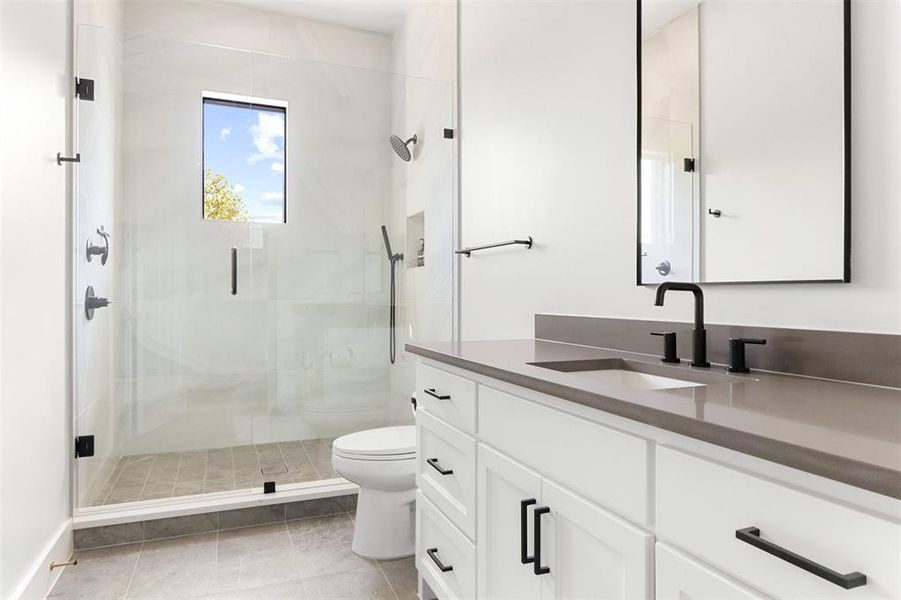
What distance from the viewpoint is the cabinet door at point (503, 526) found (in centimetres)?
117

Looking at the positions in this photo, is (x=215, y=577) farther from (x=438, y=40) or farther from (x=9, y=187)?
(x=438, y=40)

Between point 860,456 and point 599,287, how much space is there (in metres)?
1.29

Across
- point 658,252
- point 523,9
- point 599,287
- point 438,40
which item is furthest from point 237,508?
point 438,40

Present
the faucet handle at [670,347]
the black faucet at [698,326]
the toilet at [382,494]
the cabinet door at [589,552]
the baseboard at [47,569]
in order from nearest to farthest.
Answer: the cabinet door at [589,552] → the black faucet at [698,326] → the faucet handle at [670,347] → the baseboard at [47,569] → the toilet at [382,494]

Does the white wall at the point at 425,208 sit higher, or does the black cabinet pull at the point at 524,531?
the white wall at the point at 425,208

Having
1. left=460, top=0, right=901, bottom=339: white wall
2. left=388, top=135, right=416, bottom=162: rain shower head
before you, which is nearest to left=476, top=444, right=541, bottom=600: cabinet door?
left=460, top=0, right=901, bottom=339: white wall

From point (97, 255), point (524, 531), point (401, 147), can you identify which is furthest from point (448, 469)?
point (401, 147)

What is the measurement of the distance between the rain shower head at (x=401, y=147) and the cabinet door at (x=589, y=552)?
7.59 ft

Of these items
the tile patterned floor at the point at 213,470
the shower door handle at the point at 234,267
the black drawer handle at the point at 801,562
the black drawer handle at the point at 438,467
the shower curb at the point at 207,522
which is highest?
the shower door handle at the point at 234,267

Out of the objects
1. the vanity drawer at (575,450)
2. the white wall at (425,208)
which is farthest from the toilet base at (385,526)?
the vanity drawer at (575,450)

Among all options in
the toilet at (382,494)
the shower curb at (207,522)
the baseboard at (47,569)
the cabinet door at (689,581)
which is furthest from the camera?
the shower curb at (207,522)

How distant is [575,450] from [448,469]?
0.65m

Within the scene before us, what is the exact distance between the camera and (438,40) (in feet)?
10.5

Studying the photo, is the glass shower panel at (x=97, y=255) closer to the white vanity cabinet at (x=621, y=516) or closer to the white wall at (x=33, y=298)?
the white wall at (x=33, y=298)
